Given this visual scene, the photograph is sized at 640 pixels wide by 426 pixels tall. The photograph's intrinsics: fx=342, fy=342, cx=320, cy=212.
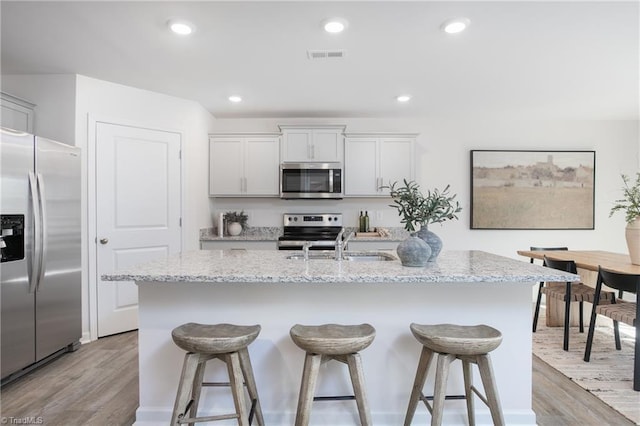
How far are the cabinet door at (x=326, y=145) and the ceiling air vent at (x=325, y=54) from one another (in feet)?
4.82

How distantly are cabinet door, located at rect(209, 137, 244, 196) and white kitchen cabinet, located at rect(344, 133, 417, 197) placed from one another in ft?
4.22

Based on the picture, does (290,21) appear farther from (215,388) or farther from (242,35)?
(215,388)

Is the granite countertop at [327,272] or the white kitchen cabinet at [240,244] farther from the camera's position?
the white kitchen cabinet at [240,244]

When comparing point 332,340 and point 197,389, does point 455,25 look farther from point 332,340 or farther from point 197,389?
point 197,389

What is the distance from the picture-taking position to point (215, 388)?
182 cm

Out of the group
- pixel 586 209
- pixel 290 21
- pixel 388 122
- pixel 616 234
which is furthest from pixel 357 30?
pixel 616 234

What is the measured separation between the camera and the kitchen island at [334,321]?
1.82 metres

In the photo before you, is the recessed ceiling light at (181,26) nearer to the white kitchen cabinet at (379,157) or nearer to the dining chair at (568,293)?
the white kitchen cabinet at (379,157)

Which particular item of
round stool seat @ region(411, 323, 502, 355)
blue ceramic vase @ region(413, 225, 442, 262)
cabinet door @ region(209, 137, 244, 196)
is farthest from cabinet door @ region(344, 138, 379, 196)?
round stool seat @ region(411, 323, 502, 355)

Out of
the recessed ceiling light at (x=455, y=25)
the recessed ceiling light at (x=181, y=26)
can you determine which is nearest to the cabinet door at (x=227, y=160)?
the recessed ceiling light at (x=181, y=26)

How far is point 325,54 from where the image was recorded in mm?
2600

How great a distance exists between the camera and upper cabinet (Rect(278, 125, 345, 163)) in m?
4.09

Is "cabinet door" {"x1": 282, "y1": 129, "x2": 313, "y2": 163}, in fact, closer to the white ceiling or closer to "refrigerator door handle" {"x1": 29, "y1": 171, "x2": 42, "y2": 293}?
the white ceiling

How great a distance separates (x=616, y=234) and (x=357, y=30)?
4.52m
